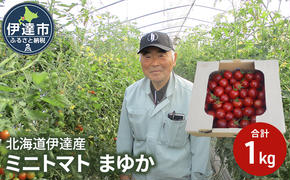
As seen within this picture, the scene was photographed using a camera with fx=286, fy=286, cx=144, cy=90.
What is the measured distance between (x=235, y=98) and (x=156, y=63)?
0.48m

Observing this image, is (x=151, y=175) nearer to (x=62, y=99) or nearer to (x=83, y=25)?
(x=62, y=99)

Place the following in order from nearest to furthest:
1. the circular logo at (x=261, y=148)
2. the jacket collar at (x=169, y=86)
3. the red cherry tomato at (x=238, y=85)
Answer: the circular logo at (x=261, y=148) → the red cherry tomato at (x=238, y=85) → the jacket collar at (x=169, y=86)

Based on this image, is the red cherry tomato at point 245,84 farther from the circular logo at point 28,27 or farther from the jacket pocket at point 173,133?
the circular logo at point 28,27

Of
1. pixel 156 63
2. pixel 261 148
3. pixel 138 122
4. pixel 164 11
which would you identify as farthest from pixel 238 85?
pixel 164 11

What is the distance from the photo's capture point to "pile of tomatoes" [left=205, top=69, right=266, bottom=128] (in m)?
1.00

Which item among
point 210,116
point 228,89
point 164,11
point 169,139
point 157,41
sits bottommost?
point 169,139

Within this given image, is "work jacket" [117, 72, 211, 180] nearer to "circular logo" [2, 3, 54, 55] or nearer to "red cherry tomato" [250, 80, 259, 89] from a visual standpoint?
"red cherry tomato" [250, 80, 259, 89]

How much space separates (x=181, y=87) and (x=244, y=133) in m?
0.71

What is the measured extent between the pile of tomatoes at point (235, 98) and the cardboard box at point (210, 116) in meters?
0.04

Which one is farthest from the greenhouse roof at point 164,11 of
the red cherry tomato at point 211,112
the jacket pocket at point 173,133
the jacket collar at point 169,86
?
the red cherry tomato at point 211,112

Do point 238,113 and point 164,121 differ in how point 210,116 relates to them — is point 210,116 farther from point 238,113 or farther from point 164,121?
point 164,121

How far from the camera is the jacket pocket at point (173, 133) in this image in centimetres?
146

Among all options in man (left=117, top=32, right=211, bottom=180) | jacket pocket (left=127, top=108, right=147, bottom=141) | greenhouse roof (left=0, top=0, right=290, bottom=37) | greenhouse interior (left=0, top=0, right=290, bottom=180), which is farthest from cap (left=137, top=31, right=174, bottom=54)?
greenhouse roof (left=0, top=0, right=290, bottom=37)

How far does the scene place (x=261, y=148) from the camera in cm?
87
